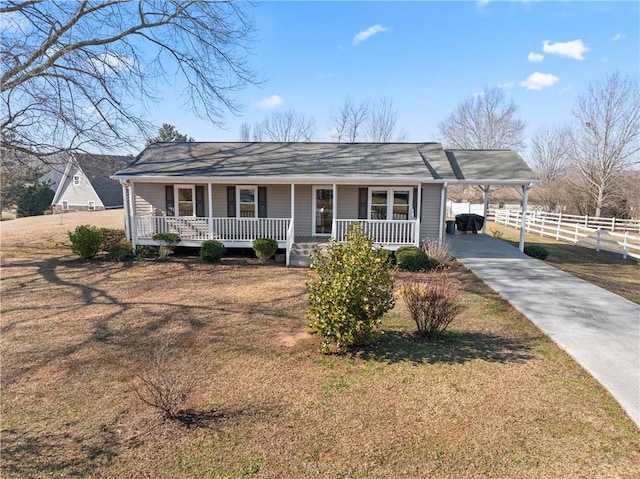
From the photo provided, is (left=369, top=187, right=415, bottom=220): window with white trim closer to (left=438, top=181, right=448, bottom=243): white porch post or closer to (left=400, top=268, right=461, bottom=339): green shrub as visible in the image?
(left=438, top=181, right=448, bottom=243): white porch post

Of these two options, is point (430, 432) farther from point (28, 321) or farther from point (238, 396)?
point (28, 321)

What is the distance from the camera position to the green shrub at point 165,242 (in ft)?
43.2

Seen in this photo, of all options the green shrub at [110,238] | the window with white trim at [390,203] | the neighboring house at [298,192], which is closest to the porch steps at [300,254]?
the neighboring house at [298,192]

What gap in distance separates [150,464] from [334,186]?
1082cm

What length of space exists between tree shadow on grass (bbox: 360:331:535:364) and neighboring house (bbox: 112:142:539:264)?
264 inches

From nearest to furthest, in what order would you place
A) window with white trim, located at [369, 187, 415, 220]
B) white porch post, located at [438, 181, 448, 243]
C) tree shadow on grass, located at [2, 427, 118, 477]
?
tree shadow on grass, located at [2, 427, 118, 477]
white porch post, located at [438, 181, 448, 243]
window with white trim, located at [369, 187, 415, 220]

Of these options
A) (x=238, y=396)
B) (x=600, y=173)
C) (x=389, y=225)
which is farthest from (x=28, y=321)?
(x=600, y=173)

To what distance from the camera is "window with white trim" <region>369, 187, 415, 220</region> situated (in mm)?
14148

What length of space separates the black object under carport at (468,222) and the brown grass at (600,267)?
3.31 meters

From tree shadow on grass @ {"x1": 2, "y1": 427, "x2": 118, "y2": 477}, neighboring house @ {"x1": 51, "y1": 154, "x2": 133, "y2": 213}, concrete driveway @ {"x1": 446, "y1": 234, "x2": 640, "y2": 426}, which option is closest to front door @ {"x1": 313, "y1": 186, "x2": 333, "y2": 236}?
concrete driveway @ {"x1": 446, "y1": 234, "x2": 640, "y2": 426}

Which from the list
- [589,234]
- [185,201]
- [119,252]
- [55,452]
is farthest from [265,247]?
[589,234]

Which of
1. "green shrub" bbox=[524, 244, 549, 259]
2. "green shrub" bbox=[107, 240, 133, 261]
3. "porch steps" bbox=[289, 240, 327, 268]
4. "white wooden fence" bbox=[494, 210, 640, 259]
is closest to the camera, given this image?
"porch steps" bbox=[289, 240, 327, 268]

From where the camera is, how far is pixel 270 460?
3438mm

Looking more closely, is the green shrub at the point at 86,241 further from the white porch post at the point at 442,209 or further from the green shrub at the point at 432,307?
the white porch post at the point at 442,209
